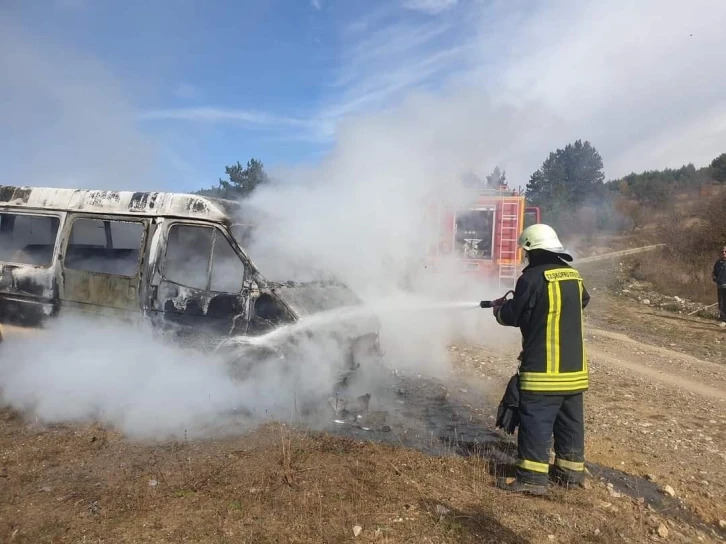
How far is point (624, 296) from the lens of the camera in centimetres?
1642

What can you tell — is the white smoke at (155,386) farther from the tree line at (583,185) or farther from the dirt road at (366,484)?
the tree line at (583,185)

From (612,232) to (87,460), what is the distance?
34.7 m

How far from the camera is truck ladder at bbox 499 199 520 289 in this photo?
1137 cm

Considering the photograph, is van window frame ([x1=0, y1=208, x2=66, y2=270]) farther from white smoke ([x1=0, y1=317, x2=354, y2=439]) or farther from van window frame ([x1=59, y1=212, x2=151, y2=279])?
white smoke ([x1=0, y1=317, x2=354, y2=439])

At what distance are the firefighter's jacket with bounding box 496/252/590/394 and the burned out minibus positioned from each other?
206cm

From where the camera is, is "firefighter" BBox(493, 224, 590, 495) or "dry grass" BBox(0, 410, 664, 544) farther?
"firefighter" BBox(493, 224, 590, 495)

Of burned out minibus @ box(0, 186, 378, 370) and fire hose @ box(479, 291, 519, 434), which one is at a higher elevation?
burned out minibus @ box(0, 186, 378, 370)

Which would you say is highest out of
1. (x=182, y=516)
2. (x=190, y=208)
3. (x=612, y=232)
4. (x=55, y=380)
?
(x=612, y=232)

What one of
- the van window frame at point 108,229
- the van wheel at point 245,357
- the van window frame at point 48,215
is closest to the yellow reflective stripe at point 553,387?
the van wheel at point 245,357

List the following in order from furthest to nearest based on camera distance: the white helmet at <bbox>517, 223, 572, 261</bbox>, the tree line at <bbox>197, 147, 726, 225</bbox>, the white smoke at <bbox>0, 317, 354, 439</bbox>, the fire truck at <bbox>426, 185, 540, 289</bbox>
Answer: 1. the tree line at <bbox>197, 147, 726, 225</bbox>
2. the fire truck at <bbox>426, 185, 540, 289</bbox>
3. the white smoke at <bbox>0, 317, 354, 439</bbox>
4. the white helmet at <bbox>517, 223, 572, 261</bbox>

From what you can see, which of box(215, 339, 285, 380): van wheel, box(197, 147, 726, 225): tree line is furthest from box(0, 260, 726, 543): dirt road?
box(197, 147, 726, 225): tree line

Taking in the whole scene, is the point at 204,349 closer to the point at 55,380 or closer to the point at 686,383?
the point at 55,380

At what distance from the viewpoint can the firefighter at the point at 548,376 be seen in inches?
140

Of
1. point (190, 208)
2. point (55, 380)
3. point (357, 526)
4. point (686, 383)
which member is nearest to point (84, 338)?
point (55, 380)
